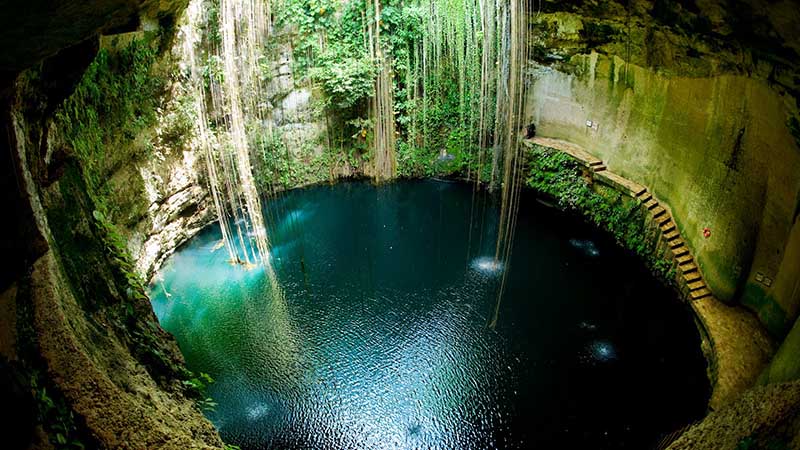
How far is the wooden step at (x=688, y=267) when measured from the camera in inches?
301

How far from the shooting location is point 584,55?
10.3m

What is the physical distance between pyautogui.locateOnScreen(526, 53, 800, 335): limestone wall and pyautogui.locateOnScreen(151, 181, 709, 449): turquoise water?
3.93ft

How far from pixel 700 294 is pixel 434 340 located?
410 centimetres

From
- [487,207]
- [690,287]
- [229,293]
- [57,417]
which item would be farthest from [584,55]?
[57,417]

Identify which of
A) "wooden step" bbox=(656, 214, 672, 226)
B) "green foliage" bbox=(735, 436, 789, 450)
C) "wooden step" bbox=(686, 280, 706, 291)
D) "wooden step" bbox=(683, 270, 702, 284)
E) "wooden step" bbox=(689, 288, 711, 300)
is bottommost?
"wooden step" bbox=(689, 288, 711, 300)

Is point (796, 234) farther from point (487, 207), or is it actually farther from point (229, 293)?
point (229, 293)

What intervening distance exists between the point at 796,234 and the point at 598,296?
9.73ft

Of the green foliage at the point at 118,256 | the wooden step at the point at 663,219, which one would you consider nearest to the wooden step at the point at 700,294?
the wooden step at the point at 663,219

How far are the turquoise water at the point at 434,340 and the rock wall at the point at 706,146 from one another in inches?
49.4

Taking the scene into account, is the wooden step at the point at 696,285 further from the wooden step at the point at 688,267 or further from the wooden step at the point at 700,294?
the wooden step at the point at 688,267

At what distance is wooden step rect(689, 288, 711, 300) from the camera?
726cm

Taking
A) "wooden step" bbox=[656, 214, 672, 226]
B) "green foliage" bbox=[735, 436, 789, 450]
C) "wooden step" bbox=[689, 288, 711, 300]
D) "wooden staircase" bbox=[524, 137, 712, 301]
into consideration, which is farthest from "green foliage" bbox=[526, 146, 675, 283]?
"green foliage" bbox=[735, 436, 789, 450]

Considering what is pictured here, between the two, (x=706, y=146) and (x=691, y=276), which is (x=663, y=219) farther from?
(x=706, y=146)

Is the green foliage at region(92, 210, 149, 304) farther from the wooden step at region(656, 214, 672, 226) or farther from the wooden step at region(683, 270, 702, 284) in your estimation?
the wooden step at region(656, 214, 672, 226)
